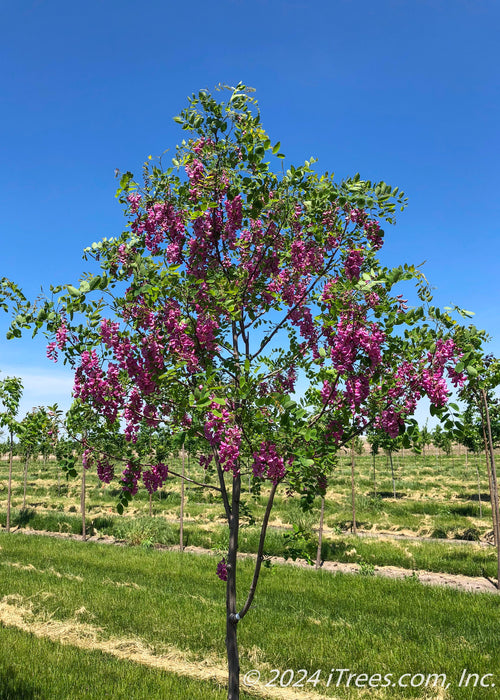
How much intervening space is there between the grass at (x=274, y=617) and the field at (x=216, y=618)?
0.03m

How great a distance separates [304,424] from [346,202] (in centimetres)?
202

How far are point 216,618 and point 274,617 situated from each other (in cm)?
113

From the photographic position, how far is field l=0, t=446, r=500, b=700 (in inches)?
252

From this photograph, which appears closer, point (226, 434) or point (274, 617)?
point (226, 434)

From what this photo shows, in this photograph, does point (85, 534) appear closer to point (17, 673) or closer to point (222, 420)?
point (17, 673)

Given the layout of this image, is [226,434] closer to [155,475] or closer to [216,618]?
[155,475]

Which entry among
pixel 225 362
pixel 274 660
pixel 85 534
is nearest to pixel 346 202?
pixel 225 362

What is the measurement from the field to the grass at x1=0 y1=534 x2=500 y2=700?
0.03m

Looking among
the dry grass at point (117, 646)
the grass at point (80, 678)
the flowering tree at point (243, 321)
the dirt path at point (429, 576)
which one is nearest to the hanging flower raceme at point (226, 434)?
the flowering tree at point (243, 321)

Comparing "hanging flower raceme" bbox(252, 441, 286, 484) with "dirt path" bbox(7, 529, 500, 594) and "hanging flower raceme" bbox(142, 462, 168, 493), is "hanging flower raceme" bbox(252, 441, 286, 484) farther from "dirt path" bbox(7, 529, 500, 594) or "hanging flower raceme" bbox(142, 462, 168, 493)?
"dirt path" bbox(7, 529, 500, 594)

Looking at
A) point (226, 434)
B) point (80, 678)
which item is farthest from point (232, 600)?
point (80, 678)

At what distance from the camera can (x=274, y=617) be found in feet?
30.6

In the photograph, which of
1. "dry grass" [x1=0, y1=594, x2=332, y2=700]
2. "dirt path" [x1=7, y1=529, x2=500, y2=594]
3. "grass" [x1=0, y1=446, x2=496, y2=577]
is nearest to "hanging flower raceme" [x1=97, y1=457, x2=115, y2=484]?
"grass" [x1=0, y1=446, x2=496, y2=577]

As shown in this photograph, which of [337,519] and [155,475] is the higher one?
[155,475]
